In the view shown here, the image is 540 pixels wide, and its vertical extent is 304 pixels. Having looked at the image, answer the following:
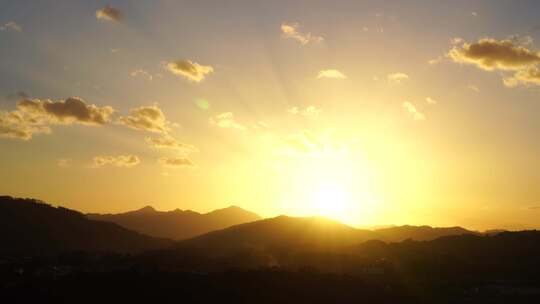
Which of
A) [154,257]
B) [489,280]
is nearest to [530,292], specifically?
[489,280]

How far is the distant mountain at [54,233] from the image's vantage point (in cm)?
11856

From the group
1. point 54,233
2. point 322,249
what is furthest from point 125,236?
point 322,249

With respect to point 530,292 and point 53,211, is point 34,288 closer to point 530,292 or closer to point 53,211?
point 530,292

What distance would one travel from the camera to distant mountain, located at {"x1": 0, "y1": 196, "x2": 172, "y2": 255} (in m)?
119

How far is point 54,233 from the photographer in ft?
424

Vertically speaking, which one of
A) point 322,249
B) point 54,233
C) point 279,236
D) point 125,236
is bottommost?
point 322,249

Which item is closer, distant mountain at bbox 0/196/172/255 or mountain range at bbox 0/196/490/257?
distant mountain at bbox 0/196/172/255

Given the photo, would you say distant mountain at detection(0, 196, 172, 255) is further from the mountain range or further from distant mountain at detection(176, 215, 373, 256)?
distant mountain at detection(176, 215, 373, 256)

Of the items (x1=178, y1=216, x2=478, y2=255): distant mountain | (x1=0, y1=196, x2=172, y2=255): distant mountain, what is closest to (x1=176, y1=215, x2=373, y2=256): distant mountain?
(x1=178, y1=216, x2=478, y2=255): distant mountain

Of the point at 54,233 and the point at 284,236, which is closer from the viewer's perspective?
the point at 54,233

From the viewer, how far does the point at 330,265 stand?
8931 cm

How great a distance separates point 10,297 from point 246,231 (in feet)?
360

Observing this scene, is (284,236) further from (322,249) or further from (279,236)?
(322,249)

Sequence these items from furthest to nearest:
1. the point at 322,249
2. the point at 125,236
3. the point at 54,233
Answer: the point at 125,236
the point at 54,233
the point at 322,249
